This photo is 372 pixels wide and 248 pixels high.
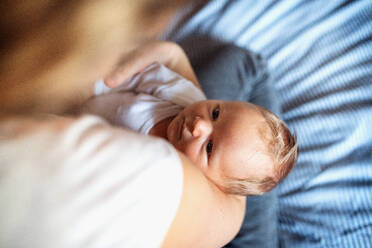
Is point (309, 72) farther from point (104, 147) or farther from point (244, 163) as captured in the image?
point (104, 147)

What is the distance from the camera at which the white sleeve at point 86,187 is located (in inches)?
8.6

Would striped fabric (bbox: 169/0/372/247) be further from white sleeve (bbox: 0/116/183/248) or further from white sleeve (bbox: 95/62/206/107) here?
white sleeve (bbox: 0/116/183/248)

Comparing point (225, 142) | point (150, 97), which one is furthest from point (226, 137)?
point (150, 97)

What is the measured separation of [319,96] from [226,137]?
18.8 inches

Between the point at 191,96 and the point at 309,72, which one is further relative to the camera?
the point at 309,72

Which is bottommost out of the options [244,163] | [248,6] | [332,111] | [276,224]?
[276,224]

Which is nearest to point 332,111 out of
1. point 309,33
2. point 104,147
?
point 309,33

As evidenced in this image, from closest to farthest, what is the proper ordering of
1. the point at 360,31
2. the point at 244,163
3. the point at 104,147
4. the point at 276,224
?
the point at 104,147
the point at 244,163
the point at 276,224
the point at 360,31

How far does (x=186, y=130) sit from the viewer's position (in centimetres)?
67

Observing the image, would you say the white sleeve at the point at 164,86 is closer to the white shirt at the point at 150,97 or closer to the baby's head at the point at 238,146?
the white shirt at the point at 150,97

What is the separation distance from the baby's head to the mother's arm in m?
0.15

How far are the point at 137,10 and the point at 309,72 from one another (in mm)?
959

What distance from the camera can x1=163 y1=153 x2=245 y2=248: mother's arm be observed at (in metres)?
0.33

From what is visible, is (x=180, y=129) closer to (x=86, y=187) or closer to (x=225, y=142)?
(x=225, y=142)
